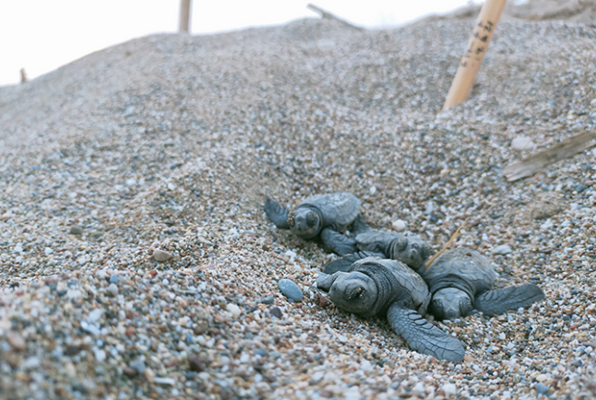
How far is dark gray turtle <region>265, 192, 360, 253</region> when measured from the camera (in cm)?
344

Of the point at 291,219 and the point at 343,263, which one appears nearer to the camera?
the point at 343,263

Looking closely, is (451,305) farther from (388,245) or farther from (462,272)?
(388,245)

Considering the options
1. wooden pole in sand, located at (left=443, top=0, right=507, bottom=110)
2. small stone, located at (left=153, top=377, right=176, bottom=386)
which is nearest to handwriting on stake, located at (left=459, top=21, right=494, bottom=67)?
wooden pole in sand, located at (left=443, top=0, right=507, bottom=110)

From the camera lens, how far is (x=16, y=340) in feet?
4.73

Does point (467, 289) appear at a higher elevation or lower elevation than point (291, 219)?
lower

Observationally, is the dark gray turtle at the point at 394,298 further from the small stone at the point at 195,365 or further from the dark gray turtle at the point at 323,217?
the small stone at the point at 195,365

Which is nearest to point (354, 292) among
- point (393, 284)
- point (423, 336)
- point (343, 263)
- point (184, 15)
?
point (393, 284)

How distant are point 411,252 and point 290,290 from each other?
106 cm

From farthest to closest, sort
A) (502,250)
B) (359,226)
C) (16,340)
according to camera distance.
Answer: (359,226) < (502,250) < (16,340)

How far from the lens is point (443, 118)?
498 centimetres

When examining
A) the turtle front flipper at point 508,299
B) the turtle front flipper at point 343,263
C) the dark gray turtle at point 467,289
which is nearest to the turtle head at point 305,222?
the turtle front flipper at point 343,263

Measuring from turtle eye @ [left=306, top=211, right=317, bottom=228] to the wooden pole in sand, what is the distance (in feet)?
9.32

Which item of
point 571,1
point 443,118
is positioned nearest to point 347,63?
point 443,118

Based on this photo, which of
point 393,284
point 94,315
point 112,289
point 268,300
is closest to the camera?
point 94,315
